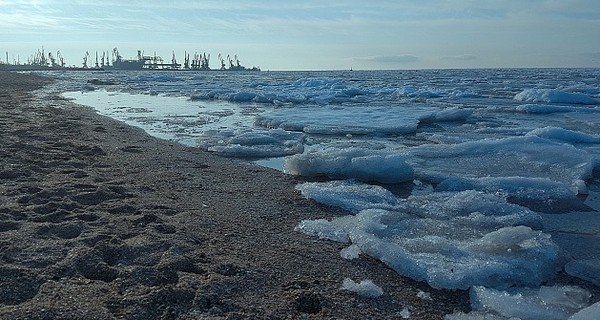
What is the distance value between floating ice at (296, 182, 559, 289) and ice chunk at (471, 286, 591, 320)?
13cm

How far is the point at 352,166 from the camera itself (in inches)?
221

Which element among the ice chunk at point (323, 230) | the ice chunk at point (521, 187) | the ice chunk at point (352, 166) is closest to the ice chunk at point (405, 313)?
the ice chunk at point (323, 230)

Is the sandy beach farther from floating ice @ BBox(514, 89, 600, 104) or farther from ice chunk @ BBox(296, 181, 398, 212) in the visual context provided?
floating ice @ BBox(514, 89, 600, 104)

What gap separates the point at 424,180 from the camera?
5.71 m

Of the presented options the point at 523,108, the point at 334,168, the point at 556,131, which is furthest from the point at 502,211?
the point at 523,108

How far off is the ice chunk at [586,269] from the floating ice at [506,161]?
5.66 feet

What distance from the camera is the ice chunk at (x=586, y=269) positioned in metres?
3.05

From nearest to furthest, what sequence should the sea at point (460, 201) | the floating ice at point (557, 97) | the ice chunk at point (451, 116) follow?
the sea at point (460, 201) < the ice chunk at point (451, 116) < the floating ice at point (557, 97)

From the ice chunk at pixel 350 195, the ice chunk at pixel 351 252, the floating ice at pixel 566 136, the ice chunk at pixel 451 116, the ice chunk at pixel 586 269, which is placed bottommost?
the ice chunk at pixel 586 269

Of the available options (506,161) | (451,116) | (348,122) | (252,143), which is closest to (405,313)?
(506,161)

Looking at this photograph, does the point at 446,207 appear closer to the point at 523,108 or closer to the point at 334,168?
the point at 334,168

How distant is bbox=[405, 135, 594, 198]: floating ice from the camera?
227 inches

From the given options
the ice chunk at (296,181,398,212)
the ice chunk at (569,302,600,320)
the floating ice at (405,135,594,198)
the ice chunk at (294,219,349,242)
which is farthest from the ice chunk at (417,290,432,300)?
the floating ice at (405,135,594,198)

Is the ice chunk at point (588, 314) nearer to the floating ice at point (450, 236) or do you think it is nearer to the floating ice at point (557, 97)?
the floating ice at point (450, 236)
